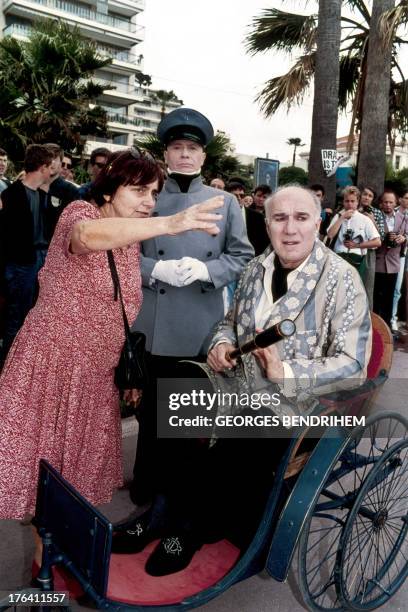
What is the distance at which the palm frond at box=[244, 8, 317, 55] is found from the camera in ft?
34.3

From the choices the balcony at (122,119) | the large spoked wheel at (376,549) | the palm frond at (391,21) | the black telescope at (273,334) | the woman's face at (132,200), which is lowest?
the large spoked wheel at (376,549)

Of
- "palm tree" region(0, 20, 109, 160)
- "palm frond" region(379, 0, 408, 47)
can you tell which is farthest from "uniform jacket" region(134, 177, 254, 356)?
"palm tree" region(0, 20, 109, 160)

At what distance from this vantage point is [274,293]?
229cm

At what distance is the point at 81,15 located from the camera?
46531mm

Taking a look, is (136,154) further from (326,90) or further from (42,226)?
(326,90)

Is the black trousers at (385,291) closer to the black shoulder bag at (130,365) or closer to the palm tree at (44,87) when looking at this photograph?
the black shoulder bag at (130,365)

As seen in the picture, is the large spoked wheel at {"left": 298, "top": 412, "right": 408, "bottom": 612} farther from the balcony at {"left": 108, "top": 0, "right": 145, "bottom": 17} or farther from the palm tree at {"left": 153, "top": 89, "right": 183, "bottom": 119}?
the balcony at {"left": 108, "top": 0, "right": 145, "bottom": 17}

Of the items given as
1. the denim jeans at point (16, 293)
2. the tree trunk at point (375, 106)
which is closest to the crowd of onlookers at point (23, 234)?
the denim jeans at point (16, 293)

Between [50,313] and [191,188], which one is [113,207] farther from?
[191,188]

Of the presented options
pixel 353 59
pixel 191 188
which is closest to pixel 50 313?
pixel 191 188

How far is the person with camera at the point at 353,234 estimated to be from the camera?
636 centimetres

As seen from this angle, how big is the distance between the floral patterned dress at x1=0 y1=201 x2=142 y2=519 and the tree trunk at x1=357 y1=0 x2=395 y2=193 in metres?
7.37

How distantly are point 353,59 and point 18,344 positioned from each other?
1140cm

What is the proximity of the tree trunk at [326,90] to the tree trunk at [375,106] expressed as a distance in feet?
1.56
